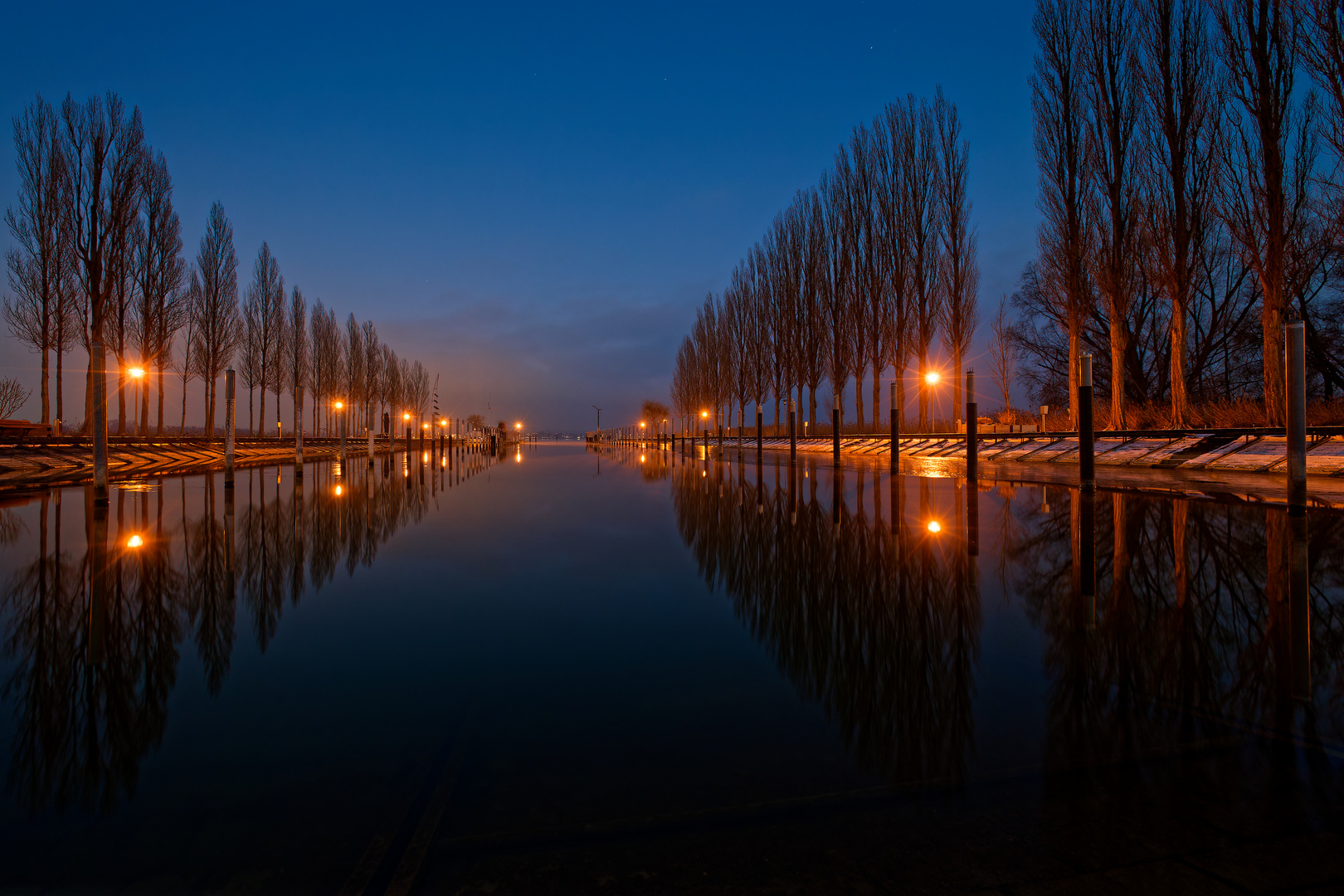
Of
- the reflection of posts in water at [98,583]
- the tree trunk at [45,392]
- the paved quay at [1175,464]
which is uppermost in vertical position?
the tree trunk at [45,392]

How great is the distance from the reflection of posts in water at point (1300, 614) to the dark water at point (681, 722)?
0.07 ft

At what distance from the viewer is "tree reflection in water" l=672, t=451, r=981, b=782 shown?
186 cm

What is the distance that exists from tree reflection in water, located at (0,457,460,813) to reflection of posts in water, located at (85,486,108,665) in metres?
0.01

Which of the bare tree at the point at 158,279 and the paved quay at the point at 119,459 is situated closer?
the paved quay at the point at 119,459

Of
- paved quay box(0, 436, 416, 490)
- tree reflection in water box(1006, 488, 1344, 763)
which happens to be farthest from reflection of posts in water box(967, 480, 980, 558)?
paved quay box(0, 436, 416, 490)

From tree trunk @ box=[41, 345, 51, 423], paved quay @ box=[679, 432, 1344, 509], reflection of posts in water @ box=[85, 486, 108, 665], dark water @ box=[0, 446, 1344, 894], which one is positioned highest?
tree trunk @ box=[41, 345, 51, 423]

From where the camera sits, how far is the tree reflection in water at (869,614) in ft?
6.10

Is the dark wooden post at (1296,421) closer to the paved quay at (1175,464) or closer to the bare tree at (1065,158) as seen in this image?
the paved quay at (1175,464)

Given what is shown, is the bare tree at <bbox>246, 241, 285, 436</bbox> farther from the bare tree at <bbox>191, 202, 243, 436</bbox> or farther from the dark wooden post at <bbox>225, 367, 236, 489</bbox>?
the dark wooden post at <bbox>225, 367, 236, 489</bbox>

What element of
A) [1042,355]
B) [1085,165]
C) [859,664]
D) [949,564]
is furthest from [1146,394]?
[859,664]

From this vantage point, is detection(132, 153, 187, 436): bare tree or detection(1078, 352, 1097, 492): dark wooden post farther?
detection(132, 153, 187, 436): bare tree

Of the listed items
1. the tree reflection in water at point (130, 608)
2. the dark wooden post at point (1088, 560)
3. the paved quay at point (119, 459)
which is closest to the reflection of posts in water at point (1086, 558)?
the dark wooden post at point (1088, 560)

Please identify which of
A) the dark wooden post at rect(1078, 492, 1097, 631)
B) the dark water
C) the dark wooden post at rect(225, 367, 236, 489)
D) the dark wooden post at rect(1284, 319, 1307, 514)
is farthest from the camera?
the dark wooden post at rect(225, 367, 236, 489)

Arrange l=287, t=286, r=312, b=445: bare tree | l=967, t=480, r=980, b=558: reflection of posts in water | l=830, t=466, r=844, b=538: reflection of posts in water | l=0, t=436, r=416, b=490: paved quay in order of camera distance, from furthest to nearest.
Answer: l=287, t=286, r=312, b=445: bare tree → l=0, t=436, r=416, b=490: paved quay → l=830, t=466, r=844, b=538: reflection of posts in water → l=967, t=480, r=980, b=558: reflection of posts in water
